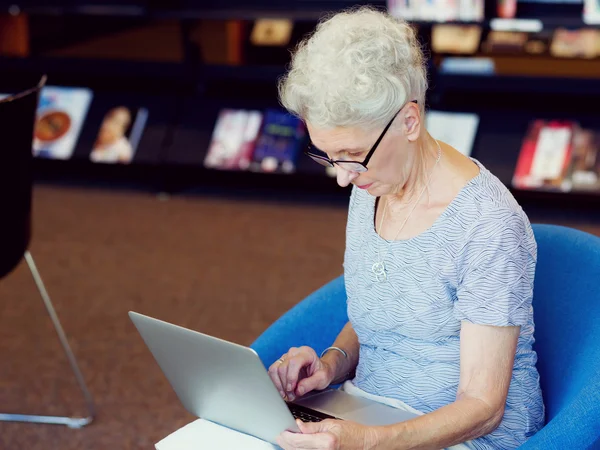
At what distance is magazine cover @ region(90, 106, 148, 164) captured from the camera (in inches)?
199

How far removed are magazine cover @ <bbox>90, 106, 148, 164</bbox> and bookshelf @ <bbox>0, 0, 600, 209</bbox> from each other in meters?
0.08

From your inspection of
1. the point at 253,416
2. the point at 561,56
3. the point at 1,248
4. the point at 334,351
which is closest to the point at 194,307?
the point at 1,248

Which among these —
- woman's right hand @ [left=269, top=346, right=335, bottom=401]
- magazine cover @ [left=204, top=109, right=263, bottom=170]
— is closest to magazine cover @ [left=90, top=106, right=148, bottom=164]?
magazine cover @ [left=204, top=109, right=263, bottom=170]

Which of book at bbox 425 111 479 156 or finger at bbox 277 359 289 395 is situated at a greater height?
finger at bbox 277 359 289 395

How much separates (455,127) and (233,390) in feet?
11.1

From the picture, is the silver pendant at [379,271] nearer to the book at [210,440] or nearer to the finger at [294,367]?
the finger at [294,367]

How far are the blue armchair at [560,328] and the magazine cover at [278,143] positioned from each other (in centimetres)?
273

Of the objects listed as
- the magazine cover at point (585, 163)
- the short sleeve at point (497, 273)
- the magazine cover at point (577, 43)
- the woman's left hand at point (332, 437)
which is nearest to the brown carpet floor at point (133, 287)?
the magazine cover at point (585, 163)

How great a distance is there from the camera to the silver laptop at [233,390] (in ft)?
4.95

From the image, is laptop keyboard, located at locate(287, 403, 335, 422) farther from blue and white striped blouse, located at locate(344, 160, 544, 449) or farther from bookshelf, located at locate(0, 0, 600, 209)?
bookshelf, located at locate(0, 0, 600, 209)

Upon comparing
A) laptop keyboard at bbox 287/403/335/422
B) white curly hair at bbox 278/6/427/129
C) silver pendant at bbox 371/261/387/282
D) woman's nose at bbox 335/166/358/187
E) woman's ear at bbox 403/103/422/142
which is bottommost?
laptop keyboard at bbox 287/403/335/422

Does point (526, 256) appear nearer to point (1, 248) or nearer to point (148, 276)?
point (1, 248)

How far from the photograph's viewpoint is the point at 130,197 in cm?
498

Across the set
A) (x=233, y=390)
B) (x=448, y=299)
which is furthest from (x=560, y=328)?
(x=233, y=390)
